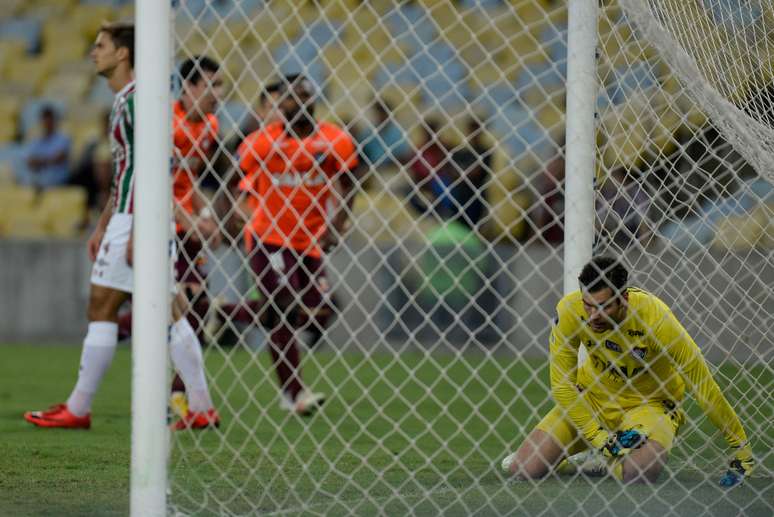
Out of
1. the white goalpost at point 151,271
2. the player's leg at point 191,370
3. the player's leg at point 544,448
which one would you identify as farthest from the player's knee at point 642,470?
the player's leg at point 191,370

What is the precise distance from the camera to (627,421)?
459 centimetres

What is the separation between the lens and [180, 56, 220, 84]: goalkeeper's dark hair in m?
4.05

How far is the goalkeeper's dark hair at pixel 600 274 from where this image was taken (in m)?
3.83

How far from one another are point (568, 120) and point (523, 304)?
599cm

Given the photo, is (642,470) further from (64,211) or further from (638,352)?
(64,211)

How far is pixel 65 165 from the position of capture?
1170 cm

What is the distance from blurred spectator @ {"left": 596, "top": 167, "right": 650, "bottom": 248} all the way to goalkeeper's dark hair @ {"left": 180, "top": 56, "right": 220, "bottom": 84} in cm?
130

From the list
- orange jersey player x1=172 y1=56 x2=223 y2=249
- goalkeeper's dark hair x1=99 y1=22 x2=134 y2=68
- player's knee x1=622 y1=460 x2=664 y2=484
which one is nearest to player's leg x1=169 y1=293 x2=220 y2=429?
orange jersey player x1=172 y1=56 x2=223 y2=249

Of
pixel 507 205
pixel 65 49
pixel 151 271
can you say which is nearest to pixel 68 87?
pixel 65 49

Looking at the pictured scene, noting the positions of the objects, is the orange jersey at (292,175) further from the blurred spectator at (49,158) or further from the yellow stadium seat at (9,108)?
the yellow stadium seat at (9,108)

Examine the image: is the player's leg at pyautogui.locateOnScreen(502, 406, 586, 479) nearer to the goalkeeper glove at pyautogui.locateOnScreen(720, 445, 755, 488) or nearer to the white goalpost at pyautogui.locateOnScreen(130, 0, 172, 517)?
the goalkeeper glove at pyautogui.locateOnScreen(720, 445, 755, 488)

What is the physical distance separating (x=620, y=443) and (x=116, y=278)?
215 cm

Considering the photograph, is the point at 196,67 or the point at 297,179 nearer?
the point at 196,67

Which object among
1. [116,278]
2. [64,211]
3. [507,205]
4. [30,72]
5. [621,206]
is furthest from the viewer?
[30,72]
